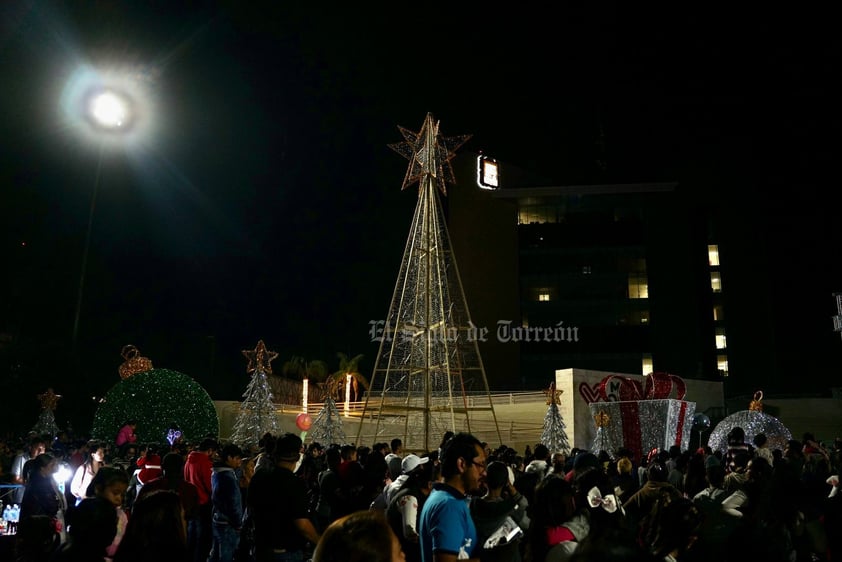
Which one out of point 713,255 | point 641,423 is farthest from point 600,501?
point 713,255

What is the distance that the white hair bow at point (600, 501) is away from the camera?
17.2 feet

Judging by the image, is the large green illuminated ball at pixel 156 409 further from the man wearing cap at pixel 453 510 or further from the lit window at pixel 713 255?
the lit window at pixel 713 255

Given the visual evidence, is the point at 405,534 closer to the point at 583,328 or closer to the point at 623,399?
the point at 623,399

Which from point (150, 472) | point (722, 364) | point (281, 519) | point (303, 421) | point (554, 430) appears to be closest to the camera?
point (281, 519)

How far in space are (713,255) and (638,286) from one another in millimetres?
17374

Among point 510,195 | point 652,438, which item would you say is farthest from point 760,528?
point 510,195

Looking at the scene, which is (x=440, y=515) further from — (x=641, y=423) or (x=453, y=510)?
(x=641, y=423)

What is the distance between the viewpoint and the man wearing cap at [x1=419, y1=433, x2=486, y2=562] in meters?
3.95

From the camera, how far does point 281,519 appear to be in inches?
208

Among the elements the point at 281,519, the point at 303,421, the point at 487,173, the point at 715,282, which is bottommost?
the point at 303,421

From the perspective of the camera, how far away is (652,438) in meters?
16.1

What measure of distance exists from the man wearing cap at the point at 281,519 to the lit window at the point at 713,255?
6100 centimetres

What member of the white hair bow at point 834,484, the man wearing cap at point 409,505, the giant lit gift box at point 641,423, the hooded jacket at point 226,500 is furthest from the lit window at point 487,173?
the man wearing cap at point 409,505

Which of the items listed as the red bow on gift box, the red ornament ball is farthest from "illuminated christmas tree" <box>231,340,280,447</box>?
the red bow on gift box
